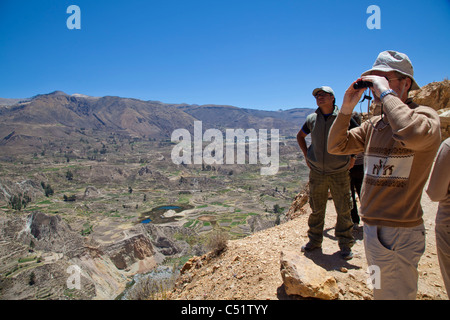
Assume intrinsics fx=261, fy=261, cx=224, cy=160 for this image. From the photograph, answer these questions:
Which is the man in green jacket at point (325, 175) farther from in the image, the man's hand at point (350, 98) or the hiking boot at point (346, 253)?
the man's hand at point (350, 98)

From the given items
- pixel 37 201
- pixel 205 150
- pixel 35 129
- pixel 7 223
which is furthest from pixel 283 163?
pixel 35 129

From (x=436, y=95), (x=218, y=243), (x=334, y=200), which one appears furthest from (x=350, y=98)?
(x=436, y=95)

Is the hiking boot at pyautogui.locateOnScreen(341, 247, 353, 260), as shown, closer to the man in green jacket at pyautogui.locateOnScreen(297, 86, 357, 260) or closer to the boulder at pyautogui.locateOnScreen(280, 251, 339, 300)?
the man in green jacket at pyautogui.locateOnScreen(297, 86, 357, 260)

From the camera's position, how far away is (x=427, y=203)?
5.90 metres

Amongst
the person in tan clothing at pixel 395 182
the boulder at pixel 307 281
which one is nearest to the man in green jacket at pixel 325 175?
the boulder at pixel 307 281

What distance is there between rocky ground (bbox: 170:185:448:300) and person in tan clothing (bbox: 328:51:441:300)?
3.76 ft

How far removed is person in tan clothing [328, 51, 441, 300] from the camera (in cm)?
170

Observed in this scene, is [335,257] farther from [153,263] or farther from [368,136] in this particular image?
[153,263]

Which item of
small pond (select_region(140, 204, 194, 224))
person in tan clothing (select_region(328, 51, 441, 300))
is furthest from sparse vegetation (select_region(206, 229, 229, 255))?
small pond (select_region(140, 204, 194, 224))

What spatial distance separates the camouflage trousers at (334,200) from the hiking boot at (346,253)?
42 millimetres

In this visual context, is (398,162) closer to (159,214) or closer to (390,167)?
(390,167)

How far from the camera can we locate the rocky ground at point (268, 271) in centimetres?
295

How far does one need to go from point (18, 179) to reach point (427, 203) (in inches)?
4017

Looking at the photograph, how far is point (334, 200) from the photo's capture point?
3727mm
